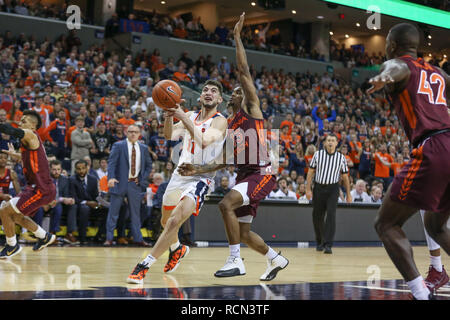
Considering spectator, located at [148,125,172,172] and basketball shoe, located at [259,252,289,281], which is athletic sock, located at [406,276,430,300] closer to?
basketball shoe, located at [259,252,289,281]

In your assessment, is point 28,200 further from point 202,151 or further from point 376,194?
Result: point 376,194

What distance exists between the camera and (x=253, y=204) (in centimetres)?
620

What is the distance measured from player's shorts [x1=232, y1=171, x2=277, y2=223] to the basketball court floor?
0.64m

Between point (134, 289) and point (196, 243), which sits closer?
point (134, 289)

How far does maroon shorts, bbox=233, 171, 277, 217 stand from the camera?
603 cm

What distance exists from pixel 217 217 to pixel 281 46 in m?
16.7

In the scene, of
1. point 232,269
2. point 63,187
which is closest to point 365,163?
point 63,187

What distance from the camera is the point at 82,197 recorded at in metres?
11.4

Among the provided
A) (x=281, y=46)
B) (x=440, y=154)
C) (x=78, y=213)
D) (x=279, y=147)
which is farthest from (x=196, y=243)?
(x=281, y=46)

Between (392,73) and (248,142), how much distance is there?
2.23 m

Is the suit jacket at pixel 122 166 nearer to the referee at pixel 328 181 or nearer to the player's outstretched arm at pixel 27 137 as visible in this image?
the referee at pixel 328 181

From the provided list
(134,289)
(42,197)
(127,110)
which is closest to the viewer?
(134,289)

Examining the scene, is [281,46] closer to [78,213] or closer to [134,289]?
[78,213]

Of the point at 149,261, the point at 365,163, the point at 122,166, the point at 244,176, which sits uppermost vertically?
the point at 244,176
